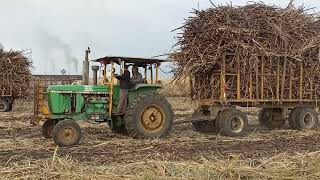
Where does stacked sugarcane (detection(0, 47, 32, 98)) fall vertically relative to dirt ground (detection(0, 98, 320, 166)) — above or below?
above

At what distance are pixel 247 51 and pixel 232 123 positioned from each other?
79.2 inches

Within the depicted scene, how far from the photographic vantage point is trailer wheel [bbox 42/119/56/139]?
12.7m

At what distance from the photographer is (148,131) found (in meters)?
12.9

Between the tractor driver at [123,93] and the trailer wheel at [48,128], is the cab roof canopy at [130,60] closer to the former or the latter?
Result: the tractor driver at [123,93]

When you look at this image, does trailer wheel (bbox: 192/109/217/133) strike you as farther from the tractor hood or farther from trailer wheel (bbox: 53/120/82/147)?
trailer wheel (bbox: 53/120/82/147)

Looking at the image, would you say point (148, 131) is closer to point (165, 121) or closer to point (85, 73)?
point (165, 121)

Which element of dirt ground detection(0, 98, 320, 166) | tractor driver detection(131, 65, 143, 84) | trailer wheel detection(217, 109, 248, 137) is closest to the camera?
dirt ground detection(0, 98, 320, 166)

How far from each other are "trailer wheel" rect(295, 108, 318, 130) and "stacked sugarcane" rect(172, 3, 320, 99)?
1.75 feet

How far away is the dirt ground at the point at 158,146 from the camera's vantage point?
9.70 meters

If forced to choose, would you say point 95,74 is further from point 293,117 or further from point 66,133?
point 293,117

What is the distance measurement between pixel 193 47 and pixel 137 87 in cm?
250

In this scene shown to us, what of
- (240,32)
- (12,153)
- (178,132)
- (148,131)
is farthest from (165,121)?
(12,153)

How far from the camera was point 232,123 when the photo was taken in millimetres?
14117

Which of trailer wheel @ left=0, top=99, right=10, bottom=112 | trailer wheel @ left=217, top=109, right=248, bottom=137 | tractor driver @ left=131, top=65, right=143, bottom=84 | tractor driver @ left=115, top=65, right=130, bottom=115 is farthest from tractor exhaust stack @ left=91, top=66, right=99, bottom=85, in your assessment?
trailer wheel @ left=0, top=99, right=10, bottom=112
